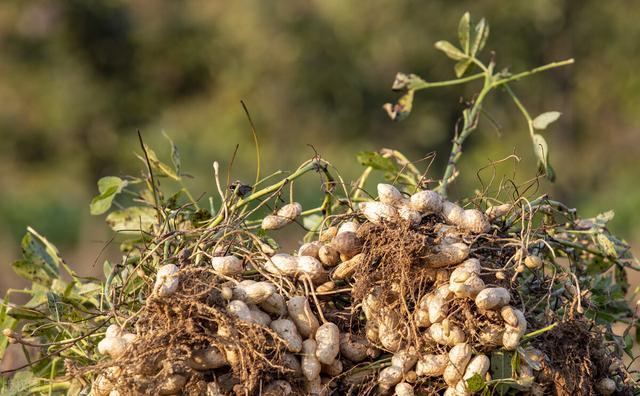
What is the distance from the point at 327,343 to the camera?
946mm

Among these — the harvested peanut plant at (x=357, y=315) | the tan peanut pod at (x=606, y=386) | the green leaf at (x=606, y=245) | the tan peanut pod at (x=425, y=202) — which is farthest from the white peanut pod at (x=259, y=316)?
the green leaf at (x=606, y=245)

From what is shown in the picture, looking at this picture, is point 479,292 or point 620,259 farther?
point 620,259

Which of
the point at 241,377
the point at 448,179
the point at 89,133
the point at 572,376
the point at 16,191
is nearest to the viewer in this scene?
the point at 241,377

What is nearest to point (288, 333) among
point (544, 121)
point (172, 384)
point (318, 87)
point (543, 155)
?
point (172, 384)

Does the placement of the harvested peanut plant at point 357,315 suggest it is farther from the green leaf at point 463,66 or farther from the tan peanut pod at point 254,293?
the green leaf at point 463,66

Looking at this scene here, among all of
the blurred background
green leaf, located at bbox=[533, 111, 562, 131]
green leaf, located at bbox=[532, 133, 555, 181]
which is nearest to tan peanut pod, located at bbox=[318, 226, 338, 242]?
green leaf, located at bbox=[532, 133, 555, 181]

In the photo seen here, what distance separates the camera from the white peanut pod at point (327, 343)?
3.10 feet

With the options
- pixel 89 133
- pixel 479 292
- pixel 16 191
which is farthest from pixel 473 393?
pixel 89 133

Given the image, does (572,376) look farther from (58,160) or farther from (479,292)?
(58,160)

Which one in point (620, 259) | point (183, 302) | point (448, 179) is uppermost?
point (448, 179)

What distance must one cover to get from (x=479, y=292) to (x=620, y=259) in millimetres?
501

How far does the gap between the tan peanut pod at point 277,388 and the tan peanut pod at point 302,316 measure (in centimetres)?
7

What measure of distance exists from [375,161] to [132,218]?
1.39ft

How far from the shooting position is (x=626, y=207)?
6.29 metres
